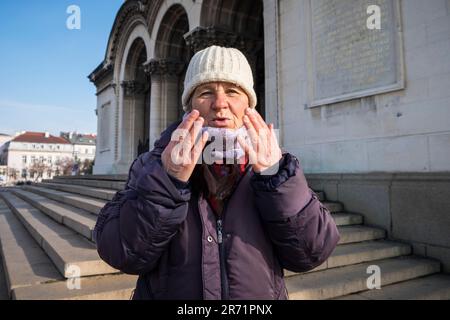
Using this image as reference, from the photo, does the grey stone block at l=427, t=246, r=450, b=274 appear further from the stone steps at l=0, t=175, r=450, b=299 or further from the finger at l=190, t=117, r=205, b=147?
the finger at l=190, t=117, r=205, b=147

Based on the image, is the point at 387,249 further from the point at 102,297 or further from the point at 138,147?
the point at 138,147

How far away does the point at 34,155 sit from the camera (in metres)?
84.7

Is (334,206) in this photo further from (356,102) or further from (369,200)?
(356,102)

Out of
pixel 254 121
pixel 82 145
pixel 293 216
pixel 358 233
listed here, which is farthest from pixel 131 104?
pixel 82 145

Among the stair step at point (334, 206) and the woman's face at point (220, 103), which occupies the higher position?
the woman's face at point (220, 103)

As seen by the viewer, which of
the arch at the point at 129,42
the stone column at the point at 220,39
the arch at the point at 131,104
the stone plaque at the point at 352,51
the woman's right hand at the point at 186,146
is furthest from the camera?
the arch at the point at 131,104

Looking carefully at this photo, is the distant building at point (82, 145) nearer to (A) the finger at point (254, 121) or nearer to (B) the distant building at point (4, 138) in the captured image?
(B) the distant building at point (4, 138)

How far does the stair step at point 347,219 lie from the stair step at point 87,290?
11.2 feet

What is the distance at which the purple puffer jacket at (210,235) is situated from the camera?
3.78 feet

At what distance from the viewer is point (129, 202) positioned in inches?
46.8

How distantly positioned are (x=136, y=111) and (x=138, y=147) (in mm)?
2374

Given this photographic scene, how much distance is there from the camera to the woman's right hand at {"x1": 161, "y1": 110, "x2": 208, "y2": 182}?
110cm

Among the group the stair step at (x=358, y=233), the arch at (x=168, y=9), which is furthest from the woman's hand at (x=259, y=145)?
the arch at (x=168, y=9)
